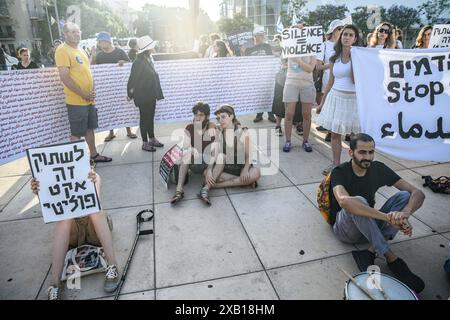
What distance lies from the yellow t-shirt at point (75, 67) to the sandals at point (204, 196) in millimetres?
2299

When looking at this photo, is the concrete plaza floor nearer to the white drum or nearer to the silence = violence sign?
the white drum

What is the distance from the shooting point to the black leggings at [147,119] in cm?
554

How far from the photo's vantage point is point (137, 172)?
490 centimetres

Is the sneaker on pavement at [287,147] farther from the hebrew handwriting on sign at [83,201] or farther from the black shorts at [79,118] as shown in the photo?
the hebrew handwriting on sign at [83,201]

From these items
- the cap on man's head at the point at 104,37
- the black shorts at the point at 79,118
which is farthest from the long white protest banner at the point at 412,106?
the cap on man's head at the point at 104,37

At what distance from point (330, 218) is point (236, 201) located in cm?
123

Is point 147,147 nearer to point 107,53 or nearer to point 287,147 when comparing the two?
point 107,53

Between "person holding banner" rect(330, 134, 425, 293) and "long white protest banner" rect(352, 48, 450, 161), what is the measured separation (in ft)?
1.50

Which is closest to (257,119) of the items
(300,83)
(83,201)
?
(300,83)

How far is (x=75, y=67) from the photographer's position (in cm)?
441

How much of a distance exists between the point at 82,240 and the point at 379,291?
98.3 inches
